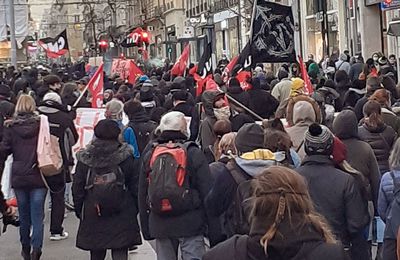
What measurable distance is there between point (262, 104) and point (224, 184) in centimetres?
630

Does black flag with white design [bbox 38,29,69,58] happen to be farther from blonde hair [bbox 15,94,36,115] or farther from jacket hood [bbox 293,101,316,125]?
jacket hood [bbox 293,101,316,125]

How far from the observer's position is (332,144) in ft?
20.8

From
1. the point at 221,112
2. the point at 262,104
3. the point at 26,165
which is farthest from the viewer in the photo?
the point at 262,104

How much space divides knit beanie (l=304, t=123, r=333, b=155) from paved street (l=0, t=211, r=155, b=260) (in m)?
3.70

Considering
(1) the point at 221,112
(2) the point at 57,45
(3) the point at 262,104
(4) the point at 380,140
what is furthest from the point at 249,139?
(2) the point at 57,45

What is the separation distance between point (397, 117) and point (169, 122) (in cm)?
341

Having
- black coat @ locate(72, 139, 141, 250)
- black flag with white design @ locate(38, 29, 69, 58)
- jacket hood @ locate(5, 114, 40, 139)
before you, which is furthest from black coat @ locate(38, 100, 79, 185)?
black flag with white design @ locate(38, 29, 69, 58)

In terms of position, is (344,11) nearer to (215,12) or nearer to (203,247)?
(215,12)

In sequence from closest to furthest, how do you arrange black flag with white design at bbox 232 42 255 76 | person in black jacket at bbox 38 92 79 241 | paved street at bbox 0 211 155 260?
1. paved street at bbox 0 211 155 260
2. person in black jacket at bbox 38 92 79 241
3. black flag with white design at bbox 232 42 255 76

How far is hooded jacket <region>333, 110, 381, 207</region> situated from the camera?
741cm

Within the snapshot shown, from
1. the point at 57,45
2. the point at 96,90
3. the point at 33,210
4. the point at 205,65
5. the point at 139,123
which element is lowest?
the point at 33,210

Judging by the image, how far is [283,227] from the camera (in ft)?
12.3

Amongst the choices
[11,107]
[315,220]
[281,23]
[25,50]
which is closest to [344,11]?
[25,50]

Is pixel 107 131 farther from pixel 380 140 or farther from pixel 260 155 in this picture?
pixel 380 140
